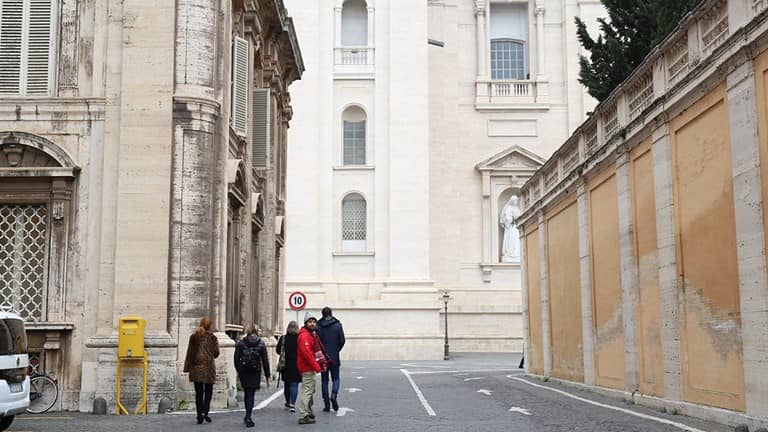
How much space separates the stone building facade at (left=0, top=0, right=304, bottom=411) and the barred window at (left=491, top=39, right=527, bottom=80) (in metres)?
37.9

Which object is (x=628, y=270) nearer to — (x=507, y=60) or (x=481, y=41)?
(x=481, y=41)

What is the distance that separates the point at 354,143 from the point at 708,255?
125ft

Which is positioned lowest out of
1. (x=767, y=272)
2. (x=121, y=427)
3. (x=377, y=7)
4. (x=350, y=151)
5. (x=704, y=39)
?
(x=121, y=427)

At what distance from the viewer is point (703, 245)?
46.4 ft

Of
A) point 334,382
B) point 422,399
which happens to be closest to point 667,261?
point 334,382

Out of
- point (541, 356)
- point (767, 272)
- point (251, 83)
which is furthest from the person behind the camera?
point (541, 356)

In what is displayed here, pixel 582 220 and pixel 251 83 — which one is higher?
pixel 251 83

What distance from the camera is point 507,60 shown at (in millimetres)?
55906

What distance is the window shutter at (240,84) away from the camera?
2152cm

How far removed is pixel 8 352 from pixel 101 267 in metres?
4.39

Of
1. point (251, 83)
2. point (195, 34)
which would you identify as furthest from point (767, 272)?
point (251, 83)

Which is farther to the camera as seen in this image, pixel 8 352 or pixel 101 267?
pixel 101 267

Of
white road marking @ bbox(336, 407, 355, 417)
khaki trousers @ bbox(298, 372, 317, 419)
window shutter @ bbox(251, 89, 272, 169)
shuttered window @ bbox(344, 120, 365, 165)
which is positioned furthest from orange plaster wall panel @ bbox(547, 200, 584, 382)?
shuttered window @ bbox(344, 120, 365, 165)

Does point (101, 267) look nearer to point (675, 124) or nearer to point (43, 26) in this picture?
point (43, 26)
